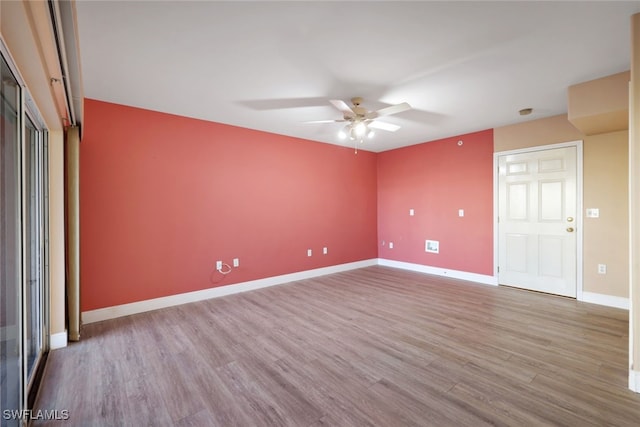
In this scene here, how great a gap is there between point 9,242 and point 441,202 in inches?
216

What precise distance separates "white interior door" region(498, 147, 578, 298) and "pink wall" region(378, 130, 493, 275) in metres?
0.24

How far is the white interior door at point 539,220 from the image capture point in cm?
384

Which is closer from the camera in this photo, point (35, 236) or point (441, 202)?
point (35, 236)

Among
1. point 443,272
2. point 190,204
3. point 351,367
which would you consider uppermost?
point 190,204

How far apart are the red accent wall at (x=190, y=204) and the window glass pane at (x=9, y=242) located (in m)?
1.73

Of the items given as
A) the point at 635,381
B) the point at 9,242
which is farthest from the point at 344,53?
the point at 635,381

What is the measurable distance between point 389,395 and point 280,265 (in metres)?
3.07

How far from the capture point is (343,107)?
9.42ft

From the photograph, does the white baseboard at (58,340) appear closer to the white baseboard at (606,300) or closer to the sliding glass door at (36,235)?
the sliding glass door at (36,235)

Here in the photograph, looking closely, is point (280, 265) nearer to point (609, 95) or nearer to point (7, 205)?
point (7, 205)

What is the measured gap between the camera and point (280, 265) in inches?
185

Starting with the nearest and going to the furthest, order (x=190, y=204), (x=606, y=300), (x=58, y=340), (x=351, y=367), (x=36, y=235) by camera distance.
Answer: (x=351, y=367) → (x=36, y=235) → (x=58, y=340) → (x=606, y=300) → (x=190, y=204)

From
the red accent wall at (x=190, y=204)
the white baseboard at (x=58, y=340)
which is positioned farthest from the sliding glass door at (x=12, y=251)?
the red accent wall at (x=190, y=204)

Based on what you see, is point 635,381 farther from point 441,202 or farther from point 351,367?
point 441,202
